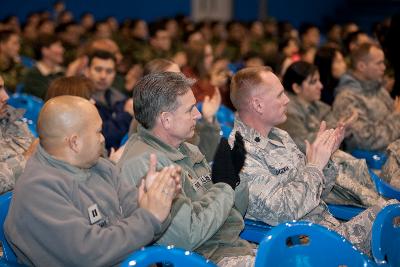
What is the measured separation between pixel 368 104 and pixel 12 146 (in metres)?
2.79

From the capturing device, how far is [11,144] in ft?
11.7

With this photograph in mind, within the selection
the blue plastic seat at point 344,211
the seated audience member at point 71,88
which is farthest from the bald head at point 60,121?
the blue plastic seat at point 344,211

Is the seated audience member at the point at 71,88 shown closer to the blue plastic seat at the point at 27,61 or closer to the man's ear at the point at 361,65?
the man's ear at the point at 361,65

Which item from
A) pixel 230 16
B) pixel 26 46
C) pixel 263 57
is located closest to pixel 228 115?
pixel 263 57

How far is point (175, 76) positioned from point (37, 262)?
98 cm

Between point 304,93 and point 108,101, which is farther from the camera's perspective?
point 108,101

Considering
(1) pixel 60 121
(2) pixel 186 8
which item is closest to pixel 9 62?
(1) pixel 60 121

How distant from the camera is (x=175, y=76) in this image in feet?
9.33

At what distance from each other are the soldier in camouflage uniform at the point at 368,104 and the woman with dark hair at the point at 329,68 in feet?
1.42

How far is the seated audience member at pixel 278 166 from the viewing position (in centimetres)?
298

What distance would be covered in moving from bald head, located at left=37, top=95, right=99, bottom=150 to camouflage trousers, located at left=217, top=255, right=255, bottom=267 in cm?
78

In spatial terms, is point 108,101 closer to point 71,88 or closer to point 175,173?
point 71,88

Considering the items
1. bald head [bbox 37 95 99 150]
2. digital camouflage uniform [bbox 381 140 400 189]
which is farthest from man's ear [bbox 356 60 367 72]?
bald head [bbox 37 95 99 150]

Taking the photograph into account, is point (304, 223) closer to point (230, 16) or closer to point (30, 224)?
point (30, 224)
